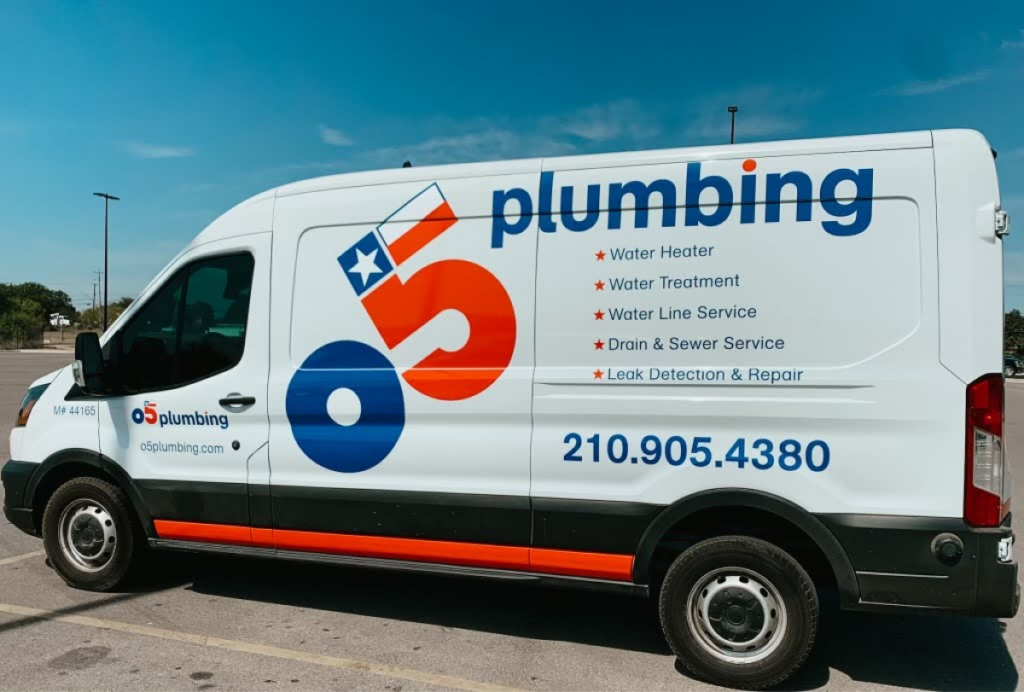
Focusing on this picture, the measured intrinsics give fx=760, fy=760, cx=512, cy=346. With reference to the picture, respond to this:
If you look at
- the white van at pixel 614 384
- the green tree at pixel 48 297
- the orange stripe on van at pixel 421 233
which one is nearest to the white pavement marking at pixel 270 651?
the white van at pixel 614 384

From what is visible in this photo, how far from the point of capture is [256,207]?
438 centimetres

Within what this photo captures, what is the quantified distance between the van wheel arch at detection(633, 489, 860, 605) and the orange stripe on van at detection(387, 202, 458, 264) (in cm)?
181

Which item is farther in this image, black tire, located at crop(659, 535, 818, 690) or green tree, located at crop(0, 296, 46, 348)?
green tree, located at crop(0, 296, 46, 348)

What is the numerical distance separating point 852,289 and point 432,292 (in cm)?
200

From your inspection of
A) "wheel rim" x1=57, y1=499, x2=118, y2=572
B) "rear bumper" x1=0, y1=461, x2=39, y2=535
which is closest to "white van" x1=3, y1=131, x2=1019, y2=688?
"wheel rim" x1=57, y1=499, x2=118, y2=572

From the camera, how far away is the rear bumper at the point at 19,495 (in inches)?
189

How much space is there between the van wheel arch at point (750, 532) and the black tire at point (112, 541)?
3114 millimetres

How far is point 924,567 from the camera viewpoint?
3.25 meters

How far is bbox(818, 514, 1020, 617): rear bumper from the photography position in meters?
3.19

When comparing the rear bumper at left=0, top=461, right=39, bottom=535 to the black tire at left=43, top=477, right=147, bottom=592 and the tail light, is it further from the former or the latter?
the tail light

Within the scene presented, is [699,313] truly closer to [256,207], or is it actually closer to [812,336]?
[812,336]

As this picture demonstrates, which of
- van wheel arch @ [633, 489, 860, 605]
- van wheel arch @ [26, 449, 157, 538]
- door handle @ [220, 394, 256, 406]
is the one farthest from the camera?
van wheel arch @ [26, 449, 157, 538]

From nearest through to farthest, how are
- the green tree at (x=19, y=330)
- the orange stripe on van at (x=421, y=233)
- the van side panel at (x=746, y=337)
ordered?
the van side panel at (x=746, y=337) → the orange stripe on van at (x=421, y=233) → the green tree at (x=19, y=330)

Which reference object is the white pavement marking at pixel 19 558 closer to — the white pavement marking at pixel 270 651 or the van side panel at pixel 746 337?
the white pavement marking at pixel 270 651
